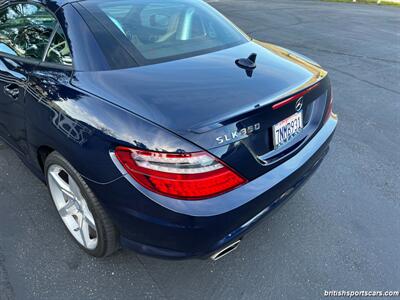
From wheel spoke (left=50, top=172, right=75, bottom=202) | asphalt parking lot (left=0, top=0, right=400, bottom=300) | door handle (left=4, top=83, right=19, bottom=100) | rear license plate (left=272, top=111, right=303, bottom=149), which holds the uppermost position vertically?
door handle (left=4, top=83, right=19, bottom=100)

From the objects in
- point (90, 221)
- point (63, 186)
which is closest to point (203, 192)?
point (90, 221)

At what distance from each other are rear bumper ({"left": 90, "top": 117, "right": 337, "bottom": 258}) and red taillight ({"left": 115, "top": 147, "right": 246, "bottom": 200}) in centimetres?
4

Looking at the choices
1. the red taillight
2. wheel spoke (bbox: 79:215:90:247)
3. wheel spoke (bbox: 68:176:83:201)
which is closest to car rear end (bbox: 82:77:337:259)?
the red taillight

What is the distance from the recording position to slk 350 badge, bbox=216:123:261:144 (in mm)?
1551

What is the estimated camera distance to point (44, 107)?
2.02 meters

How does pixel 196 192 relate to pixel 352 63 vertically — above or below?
above

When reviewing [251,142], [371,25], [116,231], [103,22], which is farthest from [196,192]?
[371,25]

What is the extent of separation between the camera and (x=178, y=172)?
1525mm

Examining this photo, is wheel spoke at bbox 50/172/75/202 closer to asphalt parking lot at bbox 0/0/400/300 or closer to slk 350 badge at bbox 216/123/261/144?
asphalt parking lot at bbox 0/0/400/300

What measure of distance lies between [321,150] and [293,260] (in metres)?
0.78

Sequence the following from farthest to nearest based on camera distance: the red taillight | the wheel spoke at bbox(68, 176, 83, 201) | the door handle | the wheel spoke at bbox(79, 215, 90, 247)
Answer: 1. the door handle
2. the wheel spoke at bbox(79, 215, 90, 247)
3. the wheel spoke at bbox(68, 176, 83, 201)
4. the red taillight

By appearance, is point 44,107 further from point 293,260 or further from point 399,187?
point 399,187

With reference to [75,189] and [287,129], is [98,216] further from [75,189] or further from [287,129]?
[287,129]

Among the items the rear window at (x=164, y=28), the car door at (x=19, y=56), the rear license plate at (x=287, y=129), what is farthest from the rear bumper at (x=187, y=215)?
the car door at (x=19, y=56)
